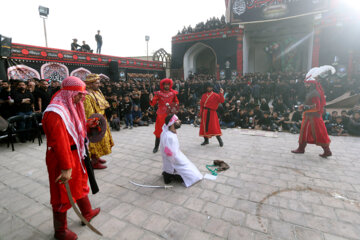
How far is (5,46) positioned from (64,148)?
992 cm

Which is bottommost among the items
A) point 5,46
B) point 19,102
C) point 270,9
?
point 19,102

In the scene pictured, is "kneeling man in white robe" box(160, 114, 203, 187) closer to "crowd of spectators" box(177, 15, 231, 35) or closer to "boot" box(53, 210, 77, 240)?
"boot" box(53, 210, 77, 240)

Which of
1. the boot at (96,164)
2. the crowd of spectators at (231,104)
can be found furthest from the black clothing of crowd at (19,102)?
the boot at (96,164)

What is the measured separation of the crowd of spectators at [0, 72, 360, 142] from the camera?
19.6ft

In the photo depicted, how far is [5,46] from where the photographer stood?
835cm

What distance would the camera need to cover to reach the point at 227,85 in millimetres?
12359

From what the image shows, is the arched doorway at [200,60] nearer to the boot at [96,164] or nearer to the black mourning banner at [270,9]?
the black mourning banner at [270,9]

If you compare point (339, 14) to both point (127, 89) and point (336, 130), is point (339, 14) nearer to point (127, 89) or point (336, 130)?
point (336, 130)

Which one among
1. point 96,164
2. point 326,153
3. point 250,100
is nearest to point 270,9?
point 250,100

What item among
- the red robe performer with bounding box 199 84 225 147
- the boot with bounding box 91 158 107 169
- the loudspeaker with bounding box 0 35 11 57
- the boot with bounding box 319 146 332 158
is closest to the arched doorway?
the loudspeaker with bounding box 0 35 11 57

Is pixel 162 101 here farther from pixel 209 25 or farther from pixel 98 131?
pixel 209 25

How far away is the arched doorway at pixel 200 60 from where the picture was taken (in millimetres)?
19781

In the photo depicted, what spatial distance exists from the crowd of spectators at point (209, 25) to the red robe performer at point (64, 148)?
17696 mm

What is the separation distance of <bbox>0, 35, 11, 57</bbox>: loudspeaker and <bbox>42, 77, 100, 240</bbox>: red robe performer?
9.38m
